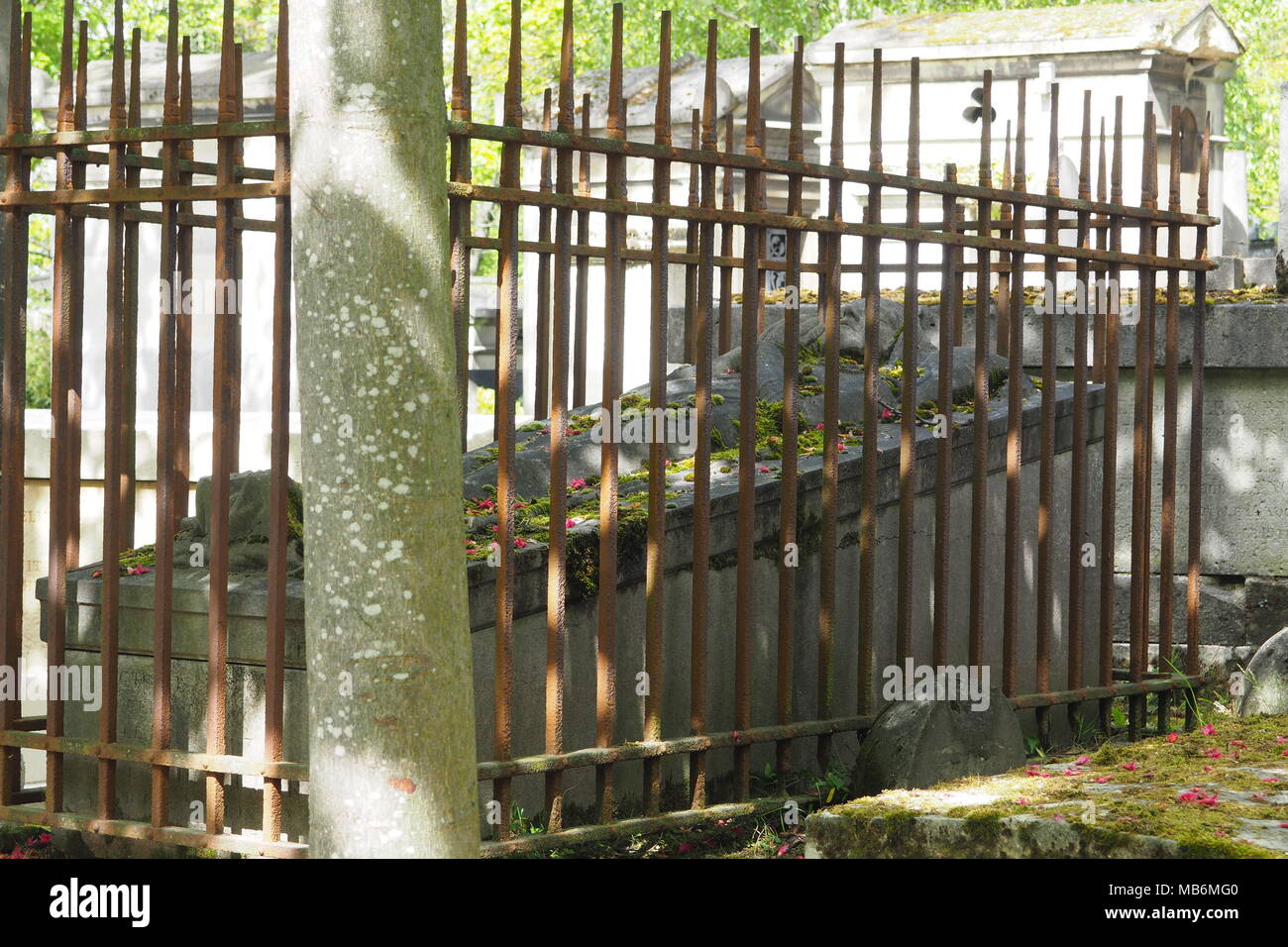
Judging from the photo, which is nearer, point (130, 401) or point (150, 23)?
point (130, 401)

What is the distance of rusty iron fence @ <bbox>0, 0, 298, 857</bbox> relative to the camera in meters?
4.29

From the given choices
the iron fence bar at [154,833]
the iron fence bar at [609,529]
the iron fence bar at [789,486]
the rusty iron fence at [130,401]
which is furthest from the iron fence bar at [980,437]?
the iron fence bar at [154,833]

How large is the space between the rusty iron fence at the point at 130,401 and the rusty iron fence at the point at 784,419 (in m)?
0.63

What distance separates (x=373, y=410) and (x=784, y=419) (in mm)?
2126

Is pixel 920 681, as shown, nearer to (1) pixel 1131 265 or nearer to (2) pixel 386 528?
(1) pixel 1131 265

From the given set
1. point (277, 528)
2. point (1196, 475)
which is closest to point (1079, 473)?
point (1196, 475)

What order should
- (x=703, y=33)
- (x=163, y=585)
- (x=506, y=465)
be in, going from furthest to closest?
1. (x=703, y=33)
2. (x=163, y=585)
3. (x=506, y=465)

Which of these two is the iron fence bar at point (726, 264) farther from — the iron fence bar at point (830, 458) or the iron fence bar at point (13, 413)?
the iron fence bar at point (13, 413)

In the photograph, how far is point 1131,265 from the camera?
627 cm

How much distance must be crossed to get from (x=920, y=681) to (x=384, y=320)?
3.14m

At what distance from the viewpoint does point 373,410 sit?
315cm

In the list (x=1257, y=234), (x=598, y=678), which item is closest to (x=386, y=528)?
(x=598, y=678)

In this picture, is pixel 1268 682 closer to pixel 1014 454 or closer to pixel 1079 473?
pixel 1079 473

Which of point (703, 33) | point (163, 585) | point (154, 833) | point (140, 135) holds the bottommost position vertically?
point (154, 833)
